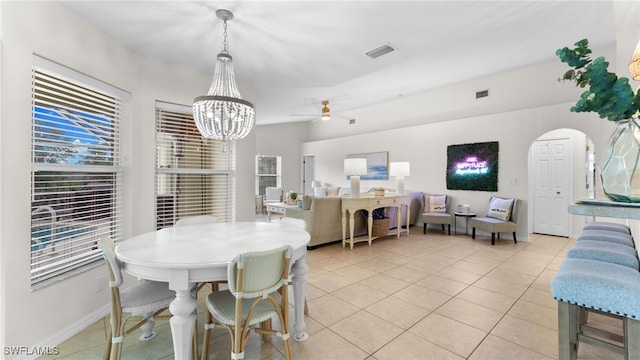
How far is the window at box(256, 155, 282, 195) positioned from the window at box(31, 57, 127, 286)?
6.40m

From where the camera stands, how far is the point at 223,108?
7.65 ft

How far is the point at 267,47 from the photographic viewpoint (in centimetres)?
305

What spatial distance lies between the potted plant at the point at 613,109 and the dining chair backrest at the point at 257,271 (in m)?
1.55

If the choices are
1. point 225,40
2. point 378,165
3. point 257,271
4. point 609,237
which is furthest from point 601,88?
point 378,165

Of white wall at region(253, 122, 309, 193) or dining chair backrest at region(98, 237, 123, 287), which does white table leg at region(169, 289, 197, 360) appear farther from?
white wall at region(253, 122, 309, 193)

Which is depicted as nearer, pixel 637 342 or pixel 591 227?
pixel 637 342

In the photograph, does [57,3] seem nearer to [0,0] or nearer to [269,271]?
[0,0]

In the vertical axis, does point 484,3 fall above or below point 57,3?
above

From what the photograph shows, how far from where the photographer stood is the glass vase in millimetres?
1070

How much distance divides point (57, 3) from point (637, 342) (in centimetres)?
420

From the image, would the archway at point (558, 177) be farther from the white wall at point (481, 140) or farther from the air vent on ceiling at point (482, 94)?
the air vent on ceiling at point (482, 94)

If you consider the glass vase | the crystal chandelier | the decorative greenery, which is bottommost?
the glass vase

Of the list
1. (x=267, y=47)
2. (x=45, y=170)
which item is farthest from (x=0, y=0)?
(x=267, y=47)

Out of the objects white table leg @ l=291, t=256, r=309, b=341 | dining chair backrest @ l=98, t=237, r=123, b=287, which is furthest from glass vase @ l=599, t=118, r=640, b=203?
dining chair backrest @ l=98, t=237, r=123, b=287
